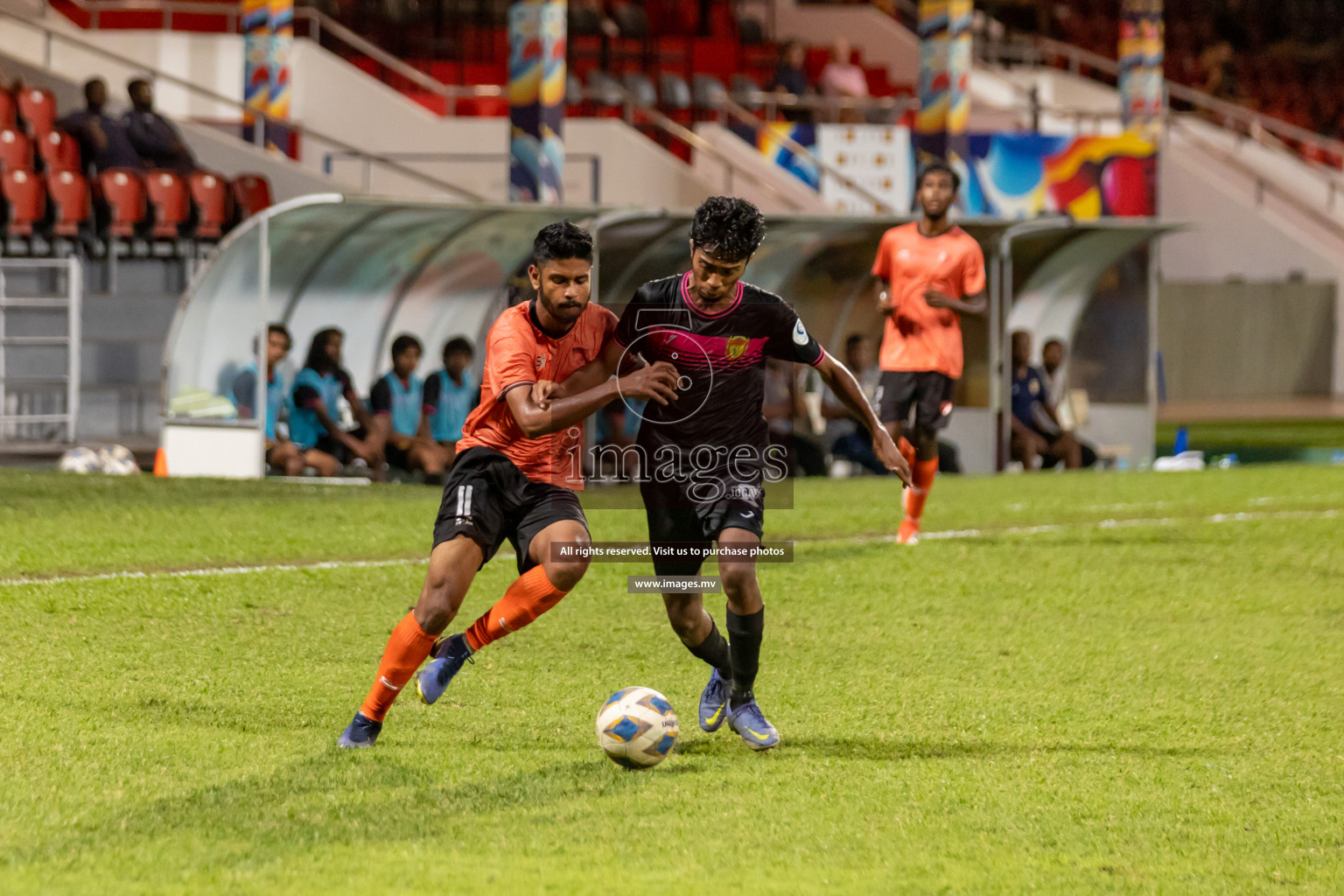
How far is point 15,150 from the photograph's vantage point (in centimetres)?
1612

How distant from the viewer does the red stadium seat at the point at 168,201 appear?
649 inches

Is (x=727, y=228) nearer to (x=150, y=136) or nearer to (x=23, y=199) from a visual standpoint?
(x=23, y=199)

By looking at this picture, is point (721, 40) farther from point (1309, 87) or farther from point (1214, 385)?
point (1309, 87)

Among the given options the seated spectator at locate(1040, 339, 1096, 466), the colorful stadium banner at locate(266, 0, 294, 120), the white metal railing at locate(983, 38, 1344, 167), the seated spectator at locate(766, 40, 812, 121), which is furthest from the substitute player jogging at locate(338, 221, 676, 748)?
the white metal railing at locate(983, 38, 1344, 167)

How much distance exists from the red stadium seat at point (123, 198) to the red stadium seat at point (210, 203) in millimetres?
585

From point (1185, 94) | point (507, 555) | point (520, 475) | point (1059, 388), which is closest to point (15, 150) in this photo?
point (507, 555)

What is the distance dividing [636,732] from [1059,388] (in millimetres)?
11748

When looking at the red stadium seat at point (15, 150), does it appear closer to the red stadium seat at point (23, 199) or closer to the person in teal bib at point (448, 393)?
the red stadium seat at point (23, 199)

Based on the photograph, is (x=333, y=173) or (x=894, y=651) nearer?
(x=894, y=651)

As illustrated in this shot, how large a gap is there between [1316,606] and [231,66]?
17809 mm

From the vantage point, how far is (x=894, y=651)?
21.9 ft

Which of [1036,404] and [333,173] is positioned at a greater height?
[333,173]

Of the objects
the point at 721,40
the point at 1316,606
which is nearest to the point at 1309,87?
the point at 721,40

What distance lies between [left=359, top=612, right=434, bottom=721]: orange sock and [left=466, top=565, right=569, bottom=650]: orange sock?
262 millimetres
